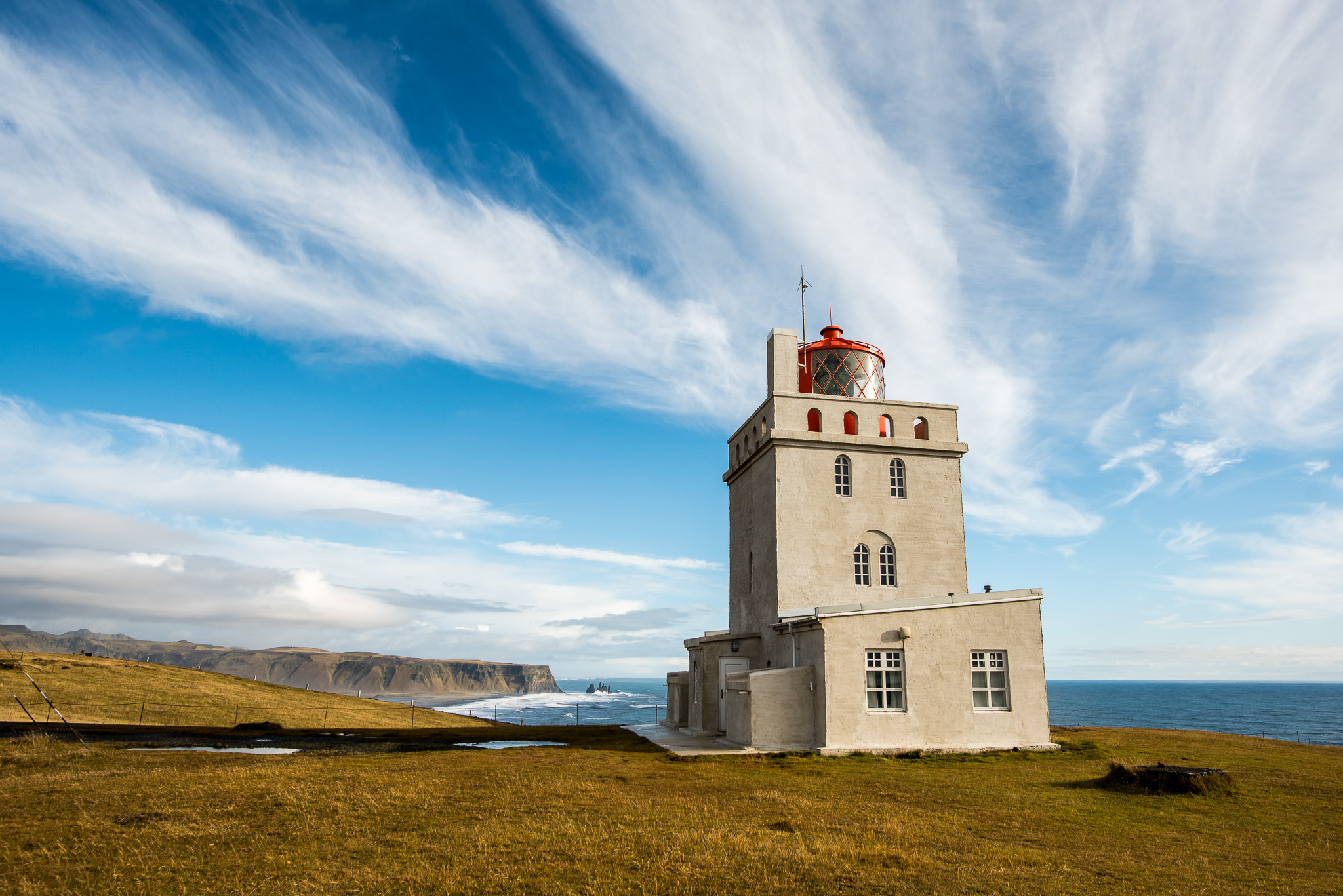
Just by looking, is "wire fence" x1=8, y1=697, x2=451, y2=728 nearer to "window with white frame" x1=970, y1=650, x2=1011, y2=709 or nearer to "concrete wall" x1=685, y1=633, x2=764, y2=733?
"concrete wall" x1=685, y1=633, x2=764, y2=733

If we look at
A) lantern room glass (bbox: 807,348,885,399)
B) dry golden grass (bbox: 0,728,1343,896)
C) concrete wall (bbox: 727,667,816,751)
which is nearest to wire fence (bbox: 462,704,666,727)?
lantern room glass (bbox: 807,348,885,399)

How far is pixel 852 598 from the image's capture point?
79.9 feet

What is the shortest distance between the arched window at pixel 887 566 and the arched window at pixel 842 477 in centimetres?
Result: 208

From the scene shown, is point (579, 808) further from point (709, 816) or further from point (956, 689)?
point (956, 689)

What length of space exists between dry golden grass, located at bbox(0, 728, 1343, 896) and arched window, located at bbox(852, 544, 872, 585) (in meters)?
7.92

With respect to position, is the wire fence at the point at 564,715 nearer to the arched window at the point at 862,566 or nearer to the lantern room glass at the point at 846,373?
the arched window at the point at 862,566

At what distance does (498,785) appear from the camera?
13742mm

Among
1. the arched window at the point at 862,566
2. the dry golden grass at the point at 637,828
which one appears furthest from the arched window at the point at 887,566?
the dry golden grass at the point at 637,828

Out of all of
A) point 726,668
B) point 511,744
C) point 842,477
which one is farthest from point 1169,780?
point 511,744

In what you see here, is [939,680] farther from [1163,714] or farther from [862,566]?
[1163,714]

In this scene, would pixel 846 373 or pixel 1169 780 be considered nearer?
pixel 1169 780

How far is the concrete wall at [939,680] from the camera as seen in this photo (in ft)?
64.5

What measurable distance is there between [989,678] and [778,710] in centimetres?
576

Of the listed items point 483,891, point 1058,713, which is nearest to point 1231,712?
point 1058,713
